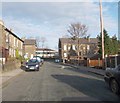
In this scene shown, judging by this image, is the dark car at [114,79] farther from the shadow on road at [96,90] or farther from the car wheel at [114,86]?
the shadow on road at [96,90]

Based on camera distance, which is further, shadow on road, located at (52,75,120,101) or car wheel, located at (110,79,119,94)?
car wheel, located at (110,79,119,94)

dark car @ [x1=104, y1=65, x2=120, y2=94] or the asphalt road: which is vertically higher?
dark car @ [x1=104, y1=65, x2=120, y2=94]

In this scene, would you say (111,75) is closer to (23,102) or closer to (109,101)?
(109,101)

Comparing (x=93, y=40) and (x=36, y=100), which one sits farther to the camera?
(x=93, y=40)

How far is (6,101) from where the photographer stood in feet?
34.1

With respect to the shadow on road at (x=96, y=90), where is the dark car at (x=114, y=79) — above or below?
above

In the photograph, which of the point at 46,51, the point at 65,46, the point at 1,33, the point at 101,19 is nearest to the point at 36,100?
the point at 101,19

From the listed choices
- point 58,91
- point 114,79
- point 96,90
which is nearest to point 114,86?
point 114,79

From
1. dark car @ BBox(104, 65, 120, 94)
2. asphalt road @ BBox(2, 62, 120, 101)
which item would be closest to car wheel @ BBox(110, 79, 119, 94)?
dark car @ BBox(104, 65, 120, 94)

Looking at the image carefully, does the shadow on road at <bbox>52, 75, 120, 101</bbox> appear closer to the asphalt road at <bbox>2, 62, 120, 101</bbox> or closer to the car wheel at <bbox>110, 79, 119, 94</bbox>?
the asphalt road at <bbox>2, 62, 120, 101</bbox>

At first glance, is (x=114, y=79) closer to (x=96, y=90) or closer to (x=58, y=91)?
(x=96, y=90)

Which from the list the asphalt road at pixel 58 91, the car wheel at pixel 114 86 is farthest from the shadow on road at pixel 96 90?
the car wheel at pixel 114 86

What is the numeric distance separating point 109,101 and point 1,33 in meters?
34.2

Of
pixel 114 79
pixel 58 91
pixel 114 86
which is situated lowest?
pixel 58 91
